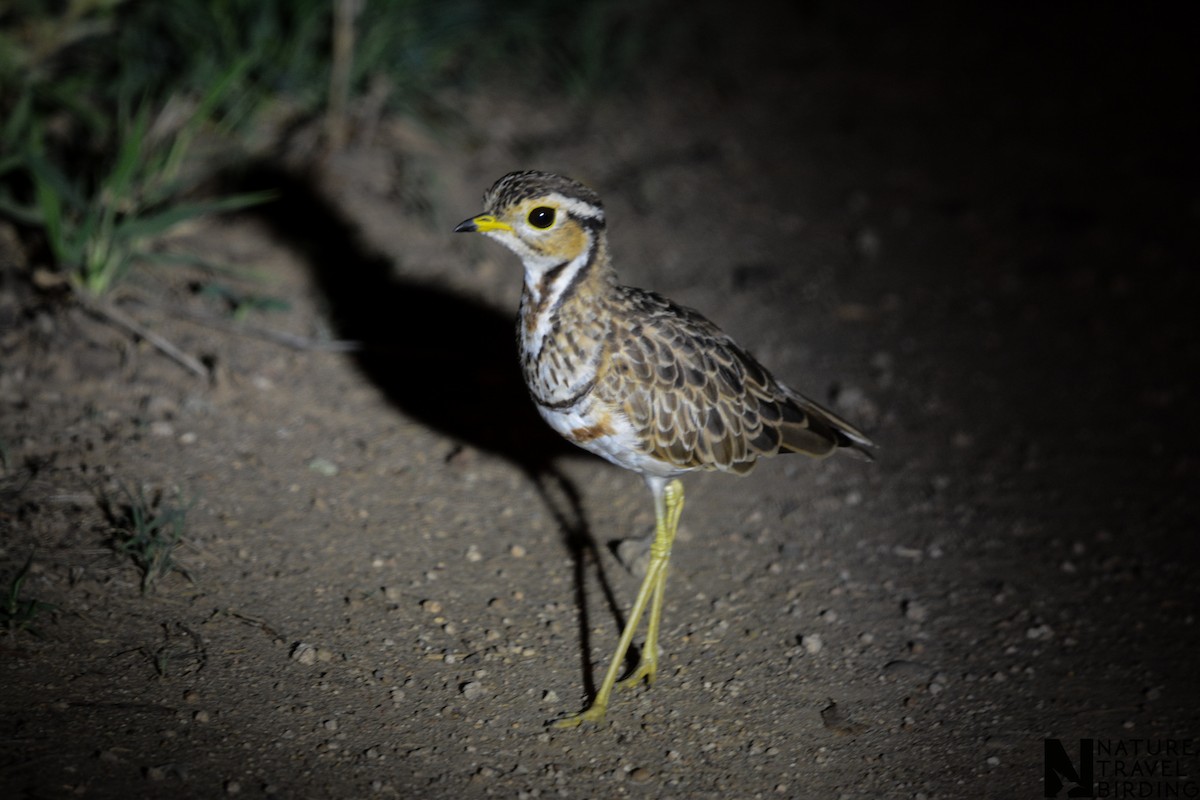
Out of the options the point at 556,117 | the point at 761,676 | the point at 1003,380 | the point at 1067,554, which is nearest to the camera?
the point at 761,676

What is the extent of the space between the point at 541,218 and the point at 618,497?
1.59 meters

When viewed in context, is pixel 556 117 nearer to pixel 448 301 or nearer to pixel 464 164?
pixel 464 164

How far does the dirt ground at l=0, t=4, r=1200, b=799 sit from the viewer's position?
3422 millimetres

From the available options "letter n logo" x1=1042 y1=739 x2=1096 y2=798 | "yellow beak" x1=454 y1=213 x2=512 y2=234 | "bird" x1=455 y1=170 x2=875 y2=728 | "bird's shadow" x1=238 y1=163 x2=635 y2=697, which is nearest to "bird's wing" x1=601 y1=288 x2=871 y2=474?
"bird" x1=455 y1=170 x2=875 y2=728

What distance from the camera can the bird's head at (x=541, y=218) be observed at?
11.4 feet

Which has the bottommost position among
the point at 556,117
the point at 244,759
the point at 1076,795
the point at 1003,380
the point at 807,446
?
the point at 244,759

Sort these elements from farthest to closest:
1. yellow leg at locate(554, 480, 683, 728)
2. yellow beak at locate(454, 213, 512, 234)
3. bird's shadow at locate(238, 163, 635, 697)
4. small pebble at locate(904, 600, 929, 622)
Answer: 1. bird's shadow at locate(238, 163, 635, 697)
2. small pebble at locate(904, 600, 929, 622)
3. yellow leg at locate(554, 480, 683, 728)
4. yellow beak at locate(454, 213, 512, 234)

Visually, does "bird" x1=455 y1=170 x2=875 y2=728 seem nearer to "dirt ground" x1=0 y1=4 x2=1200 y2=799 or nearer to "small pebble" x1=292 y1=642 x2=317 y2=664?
"dirt ground" x1=0 y1=4 x2=1200 y2=799

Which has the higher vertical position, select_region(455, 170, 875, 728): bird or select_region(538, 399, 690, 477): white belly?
select_region(455, 170, 875, 728): bird

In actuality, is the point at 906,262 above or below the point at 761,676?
above

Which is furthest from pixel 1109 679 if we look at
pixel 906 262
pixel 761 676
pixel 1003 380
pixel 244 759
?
pixel 906 262

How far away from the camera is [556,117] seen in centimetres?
729

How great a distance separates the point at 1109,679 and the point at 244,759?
281 cm

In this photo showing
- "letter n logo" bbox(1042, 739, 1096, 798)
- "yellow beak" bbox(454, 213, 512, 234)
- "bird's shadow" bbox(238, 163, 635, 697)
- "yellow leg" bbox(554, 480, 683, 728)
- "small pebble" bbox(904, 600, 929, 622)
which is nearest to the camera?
"letter n logo" bbox(1042, 739, 1096, 798)
